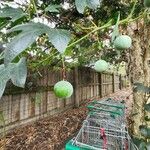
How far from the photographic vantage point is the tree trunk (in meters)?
2.98

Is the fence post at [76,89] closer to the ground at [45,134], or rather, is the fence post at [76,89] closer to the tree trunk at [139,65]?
the ground at [45,134]

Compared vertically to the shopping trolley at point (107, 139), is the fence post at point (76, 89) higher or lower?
higher

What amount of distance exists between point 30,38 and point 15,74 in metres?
0.13

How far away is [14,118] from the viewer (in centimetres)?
498

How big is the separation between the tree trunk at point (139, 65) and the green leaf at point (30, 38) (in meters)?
2.42

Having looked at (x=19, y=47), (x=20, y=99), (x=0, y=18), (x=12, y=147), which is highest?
(x=0, y=18)

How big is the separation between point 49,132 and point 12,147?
1124 millimetres

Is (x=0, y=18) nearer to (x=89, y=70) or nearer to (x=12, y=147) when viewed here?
(x=12, y=147)

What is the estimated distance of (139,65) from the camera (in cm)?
312

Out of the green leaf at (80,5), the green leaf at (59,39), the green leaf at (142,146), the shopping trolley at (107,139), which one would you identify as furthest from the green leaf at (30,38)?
the shopping trolley at (107,139)

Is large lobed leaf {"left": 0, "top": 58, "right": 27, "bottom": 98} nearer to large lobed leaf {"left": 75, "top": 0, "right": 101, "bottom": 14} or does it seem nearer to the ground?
large lobed leaf {"left": 75, "top": 0, "right": 101, "bottom": 14}

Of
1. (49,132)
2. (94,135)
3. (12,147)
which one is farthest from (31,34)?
(49,132)

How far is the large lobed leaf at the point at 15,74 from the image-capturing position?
2.17 ft

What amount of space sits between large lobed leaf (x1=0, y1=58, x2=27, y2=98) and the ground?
10.0 ft
